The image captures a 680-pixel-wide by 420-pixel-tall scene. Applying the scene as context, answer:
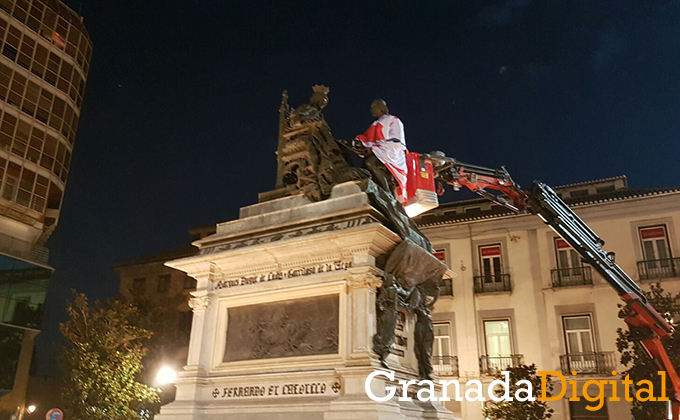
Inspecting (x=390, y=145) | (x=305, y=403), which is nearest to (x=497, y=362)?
(x=390, y=145)

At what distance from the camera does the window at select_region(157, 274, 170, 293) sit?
39875 millimetres

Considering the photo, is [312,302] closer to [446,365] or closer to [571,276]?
[446,365]

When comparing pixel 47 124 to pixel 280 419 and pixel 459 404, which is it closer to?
pixel 459 404

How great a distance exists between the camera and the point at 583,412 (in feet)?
84.5

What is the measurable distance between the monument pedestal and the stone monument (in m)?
0.02

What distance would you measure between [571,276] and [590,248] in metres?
15.3

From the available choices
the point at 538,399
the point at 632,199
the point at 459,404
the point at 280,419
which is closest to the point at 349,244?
the point at 280,419

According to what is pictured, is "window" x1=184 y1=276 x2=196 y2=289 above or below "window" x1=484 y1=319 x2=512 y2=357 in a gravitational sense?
above

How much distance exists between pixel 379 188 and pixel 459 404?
2065 cm

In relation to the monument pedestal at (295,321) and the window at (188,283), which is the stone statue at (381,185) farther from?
the window at (188,283)

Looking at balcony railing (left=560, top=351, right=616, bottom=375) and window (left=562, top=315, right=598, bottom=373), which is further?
window (left=562, top=315, right=598, bottom=373)

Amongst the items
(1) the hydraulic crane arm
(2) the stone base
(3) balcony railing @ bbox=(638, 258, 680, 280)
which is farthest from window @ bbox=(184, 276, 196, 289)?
(2) the stone base

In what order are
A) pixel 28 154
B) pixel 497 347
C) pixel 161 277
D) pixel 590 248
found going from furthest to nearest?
pixel 161 277
pixel 28 154
pixel 497 347
pixel 590 248

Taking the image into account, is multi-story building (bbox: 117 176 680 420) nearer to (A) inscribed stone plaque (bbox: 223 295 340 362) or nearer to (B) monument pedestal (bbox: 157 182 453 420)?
(B) monument pedestal (bbox: 157 182 453 420)
